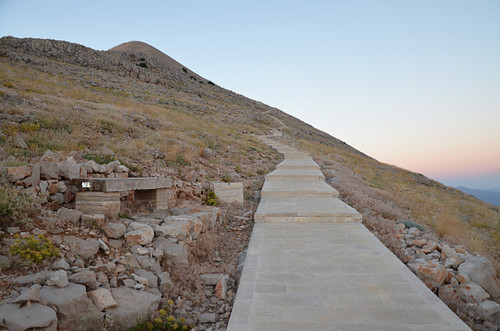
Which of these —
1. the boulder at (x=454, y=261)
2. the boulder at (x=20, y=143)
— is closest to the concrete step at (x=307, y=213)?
the boulder at (x=454, y=261)

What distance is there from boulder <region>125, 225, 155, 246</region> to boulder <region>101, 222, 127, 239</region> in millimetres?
103

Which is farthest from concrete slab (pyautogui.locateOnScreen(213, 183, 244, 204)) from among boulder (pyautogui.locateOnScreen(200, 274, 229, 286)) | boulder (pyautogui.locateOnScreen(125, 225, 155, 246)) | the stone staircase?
boulder (pyautogui.locateOnScreen(200, 274, 229, 286))

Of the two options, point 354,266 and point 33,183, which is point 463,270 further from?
point 33,183

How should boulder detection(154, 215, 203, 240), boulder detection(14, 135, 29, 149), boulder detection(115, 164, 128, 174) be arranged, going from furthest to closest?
boulder detection(14, 135, 29, 149), boulder detection(115, 164, 128, 174), boulder detection(154, 215, 203, 240)

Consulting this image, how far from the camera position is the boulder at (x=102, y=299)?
3.13 m

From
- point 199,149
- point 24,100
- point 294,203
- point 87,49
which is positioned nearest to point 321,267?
point 294,203

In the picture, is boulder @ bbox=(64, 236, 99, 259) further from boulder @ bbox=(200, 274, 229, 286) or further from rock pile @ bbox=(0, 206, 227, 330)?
boulder @ bbox=(200, 274, 229, 286)

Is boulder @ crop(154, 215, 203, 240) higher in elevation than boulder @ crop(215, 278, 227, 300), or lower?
higher

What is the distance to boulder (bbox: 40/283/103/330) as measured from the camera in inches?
113

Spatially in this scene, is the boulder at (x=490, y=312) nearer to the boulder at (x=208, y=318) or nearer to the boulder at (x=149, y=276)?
the boulder at (x=208, y=318)

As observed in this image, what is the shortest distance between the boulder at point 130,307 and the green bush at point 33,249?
914 mm

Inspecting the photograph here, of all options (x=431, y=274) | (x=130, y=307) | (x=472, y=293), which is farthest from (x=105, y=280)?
(x=472, y=293)

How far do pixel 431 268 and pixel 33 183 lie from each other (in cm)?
644

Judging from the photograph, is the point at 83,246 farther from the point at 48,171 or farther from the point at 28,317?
the point at 48,171
